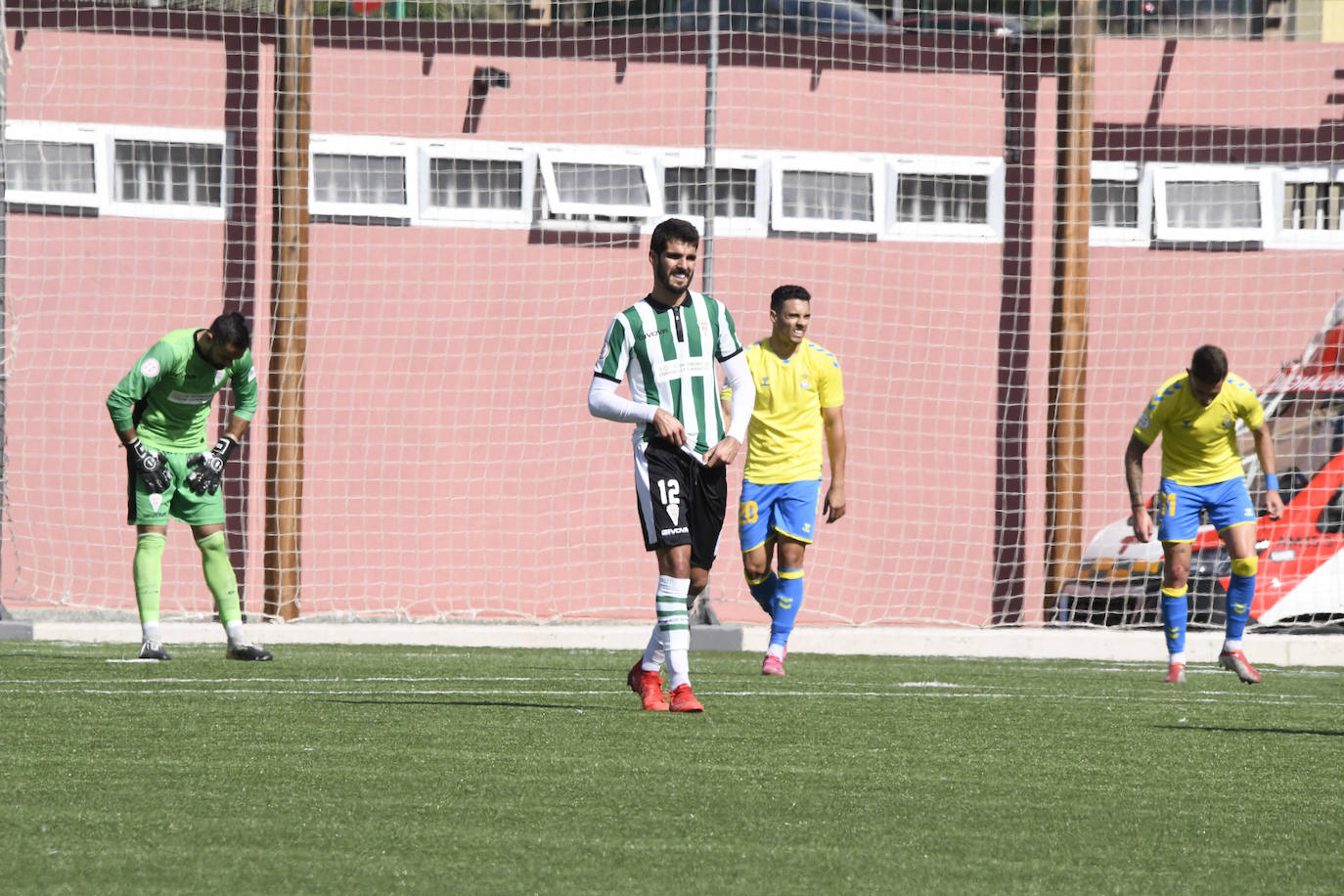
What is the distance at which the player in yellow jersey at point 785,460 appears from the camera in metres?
9.55

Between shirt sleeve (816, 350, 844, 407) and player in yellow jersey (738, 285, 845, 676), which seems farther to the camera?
shirt sleeve (816, 350, 844, 407)

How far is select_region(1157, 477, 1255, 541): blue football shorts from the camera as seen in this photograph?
978 centimetres

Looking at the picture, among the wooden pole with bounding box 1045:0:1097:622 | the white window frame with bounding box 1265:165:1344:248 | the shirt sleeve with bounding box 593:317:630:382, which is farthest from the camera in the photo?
the white window frame with bounding box 1265:165:1344:248

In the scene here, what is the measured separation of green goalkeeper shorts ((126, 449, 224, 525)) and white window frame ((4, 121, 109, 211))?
4.00 metres

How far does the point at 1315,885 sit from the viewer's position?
13.1 feet

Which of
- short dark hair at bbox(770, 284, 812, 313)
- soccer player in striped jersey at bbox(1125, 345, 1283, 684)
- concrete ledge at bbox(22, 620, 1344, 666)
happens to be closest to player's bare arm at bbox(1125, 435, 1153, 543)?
soccer player in striped jersey at bbox(1125, 345, 1283, 684)

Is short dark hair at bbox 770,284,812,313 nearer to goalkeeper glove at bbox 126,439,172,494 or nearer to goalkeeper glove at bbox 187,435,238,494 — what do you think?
goalkeeper glove at bbox 187,435,238,494

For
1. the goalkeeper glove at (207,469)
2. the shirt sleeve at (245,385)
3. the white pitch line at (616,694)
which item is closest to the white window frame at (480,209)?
the shirt sleeve at (245,385)

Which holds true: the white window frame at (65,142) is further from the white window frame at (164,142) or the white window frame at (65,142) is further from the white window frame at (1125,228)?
the white window frame at (1125,228)

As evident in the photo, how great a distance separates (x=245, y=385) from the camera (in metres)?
9.64

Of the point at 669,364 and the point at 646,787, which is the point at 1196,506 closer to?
the point at 669,364

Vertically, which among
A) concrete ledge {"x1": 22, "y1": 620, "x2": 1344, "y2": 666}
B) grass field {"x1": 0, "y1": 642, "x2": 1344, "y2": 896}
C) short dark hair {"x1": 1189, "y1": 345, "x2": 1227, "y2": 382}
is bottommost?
concrete ledge {"x1": 22, "y1": 620, "x2": 1344, "y2": 666}

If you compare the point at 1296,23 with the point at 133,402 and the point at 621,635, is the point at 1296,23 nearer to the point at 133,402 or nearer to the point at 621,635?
the point at 621,635

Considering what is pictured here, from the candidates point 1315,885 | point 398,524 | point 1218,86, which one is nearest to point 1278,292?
point 1218,86
